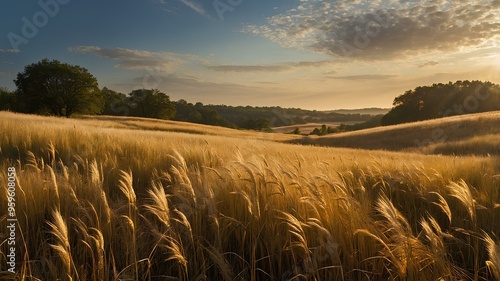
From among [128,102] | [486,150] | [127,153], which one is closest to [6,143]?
[127,153]

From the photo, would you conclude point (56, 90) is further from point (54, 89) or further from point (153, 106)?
point (153, 106)

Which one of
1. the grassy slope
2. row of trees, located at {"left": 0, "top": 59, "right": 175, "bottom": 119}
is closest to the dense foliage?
the grassy slope

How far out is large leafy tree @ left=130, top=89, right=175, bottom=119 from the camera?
72750 millimetres

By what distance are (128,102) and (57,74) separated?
33.7m

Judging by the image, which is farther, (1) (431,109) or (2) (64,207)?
(1) (431,109)

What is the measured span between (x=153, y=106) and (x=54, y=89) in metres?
26.6

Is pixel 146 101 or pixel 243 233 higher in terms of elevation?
pixel 146 101

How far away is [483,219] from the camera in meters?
3.33

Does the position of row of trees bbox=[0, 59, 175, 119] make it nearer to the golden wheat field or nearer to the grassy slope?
the grassy slope

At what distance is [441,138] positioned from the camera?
26641 mm

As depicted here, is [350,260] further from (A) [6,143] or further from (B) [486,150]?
(B) [486,150]

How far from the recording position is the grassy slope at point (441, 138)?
21.7m

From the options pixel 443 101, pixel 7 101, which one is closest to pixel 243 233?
pixel 7 101

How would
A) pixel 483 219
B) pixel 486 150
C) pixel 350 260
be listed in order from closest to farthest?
pixel 350 260, pixel 483 219, pixel 486 150
